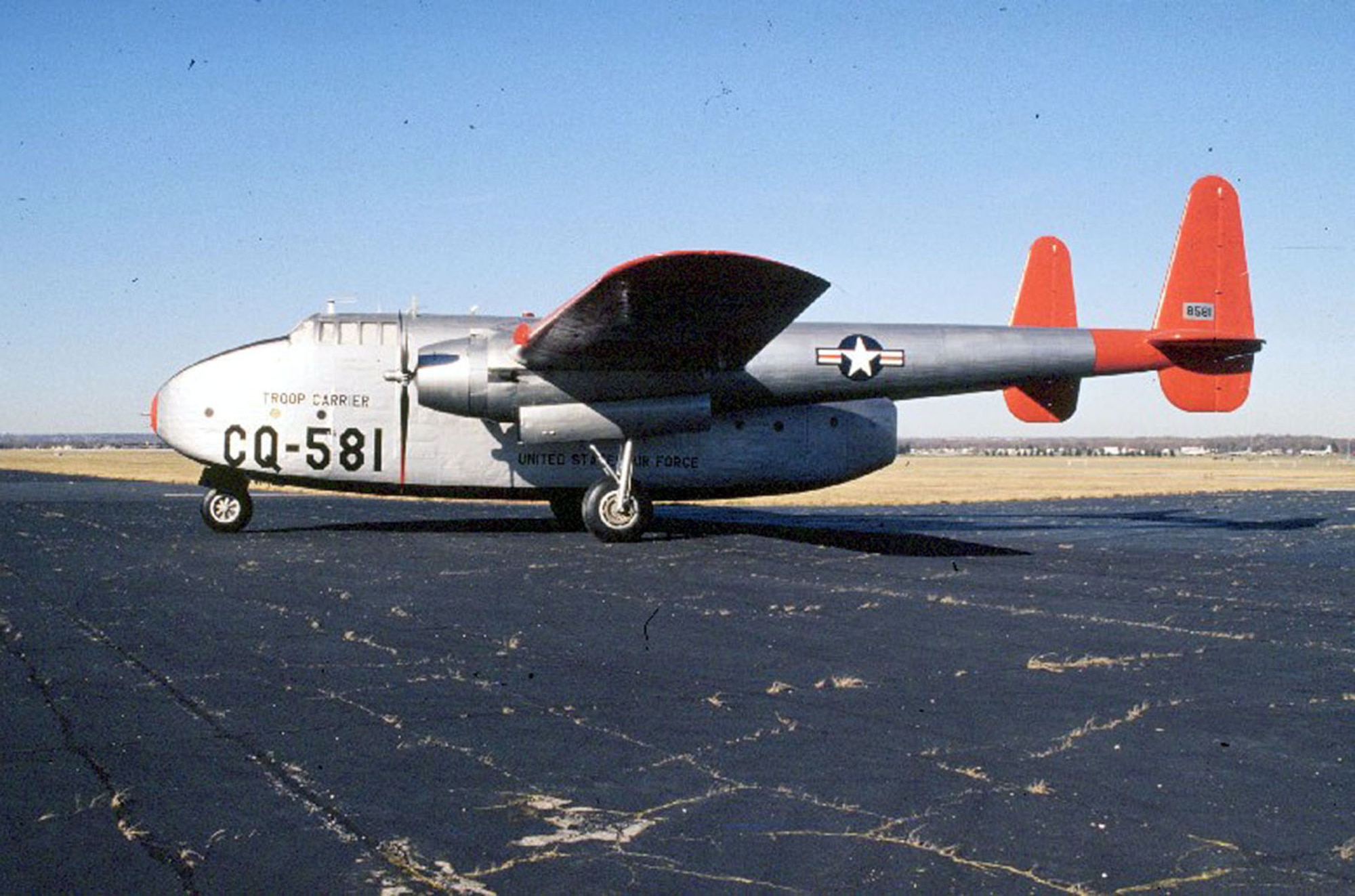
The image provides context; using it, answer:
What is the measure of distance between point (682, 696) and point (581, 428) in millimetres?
10765

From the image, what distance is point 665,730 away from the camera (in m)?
6.50

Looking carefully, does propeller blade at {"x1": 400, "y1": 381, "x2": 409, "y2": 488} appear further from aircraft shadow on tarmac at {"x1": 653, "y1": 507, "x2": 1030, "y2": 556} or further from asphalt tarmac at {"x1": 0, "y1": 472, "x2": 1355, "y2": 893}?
aircraft shadow on tarmac at {"x1": 653, "y1": 507, "x2": 1030, "y2": 556}

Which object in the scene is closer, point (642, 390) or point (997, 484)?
point (642, 390)

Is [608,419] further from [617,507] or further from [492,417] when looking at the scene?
[492,417]

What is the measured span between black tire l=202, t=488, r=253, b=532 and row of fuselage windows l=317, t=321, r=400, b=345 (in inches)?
126

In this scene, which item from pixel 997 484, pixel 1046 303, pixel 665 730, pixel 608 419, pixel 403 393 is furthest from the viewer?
pixel 997 484

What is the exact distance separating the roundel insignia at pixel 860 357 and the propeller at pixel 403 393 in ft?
24.0

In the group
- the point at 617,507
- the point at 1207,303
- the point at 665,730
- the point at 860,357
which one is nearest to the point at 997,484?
the point at 1207,303

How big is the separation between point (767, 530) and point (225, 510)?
34.4 feet

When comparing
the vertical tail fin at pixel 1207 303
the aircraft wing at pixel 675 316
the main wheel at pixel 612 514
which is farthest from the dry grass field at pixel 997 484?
the aircraft wing at pixel 675 316

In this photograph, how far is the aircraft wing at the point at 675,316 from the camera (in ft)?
45.9

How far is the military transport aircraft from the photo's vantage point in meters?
17.5

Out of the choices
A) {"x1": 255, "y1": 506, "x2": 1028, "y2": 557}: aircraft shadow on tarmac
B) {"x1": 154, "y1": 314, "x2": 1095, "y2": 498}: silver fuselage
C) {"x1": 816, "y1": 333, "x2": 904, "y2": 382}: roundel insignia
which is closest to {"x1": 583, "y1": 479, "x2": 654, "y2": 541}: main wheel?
{"x1": 154, "y1": 314, "x2": 1095, "y2": 498}: silver fuselage

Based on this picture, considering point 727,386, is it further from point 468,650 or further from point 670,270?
point 468,650
